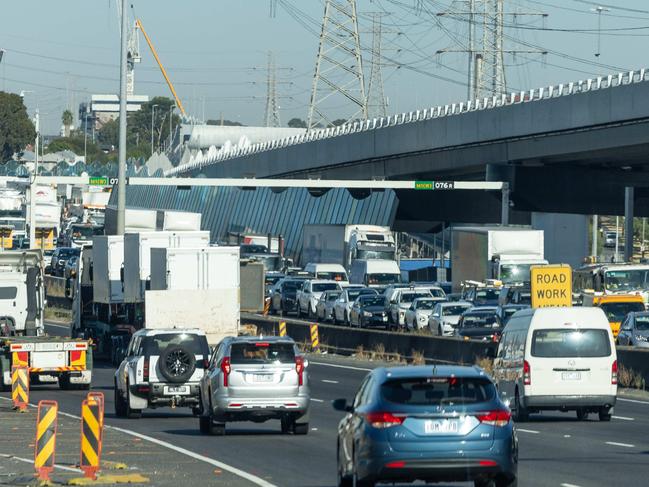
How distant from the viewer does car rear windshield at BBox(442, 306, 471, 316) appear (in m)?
50.2

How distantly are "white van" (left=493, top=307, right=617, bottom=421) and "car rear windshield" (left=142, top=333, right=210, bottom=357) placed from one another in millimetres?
5604

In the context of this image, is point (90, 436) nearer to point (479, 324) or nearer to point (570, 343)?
point (570, 343)

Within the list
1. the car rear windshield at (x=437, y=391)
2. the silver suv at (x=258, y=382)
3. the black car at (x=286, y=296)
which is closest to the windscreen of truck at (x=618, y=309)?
the silver suv at (x=258, y=382)

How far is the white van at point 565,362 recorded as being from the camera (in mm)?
26531

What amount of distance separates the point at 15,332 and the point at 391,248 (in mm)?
38781

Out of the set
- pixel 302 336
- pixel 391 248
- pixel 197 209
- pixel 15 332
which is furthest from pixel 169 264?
pixel 197 209

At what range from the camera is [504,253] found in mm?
59812

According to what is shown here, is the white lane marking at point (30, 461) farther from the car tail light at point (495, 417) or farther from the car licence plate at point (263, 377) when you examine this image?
the car tail light at point (495, 417)

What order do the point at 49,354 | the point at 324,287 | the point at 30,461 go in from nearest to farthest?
the point at 30,461 → the point at 49,354 → the point at 324,287

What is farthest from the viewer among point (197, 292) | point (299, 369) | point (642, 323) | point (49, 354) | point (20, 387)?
point (197, 292)

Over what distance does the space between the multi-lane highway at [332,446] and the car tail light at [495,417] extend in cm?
289

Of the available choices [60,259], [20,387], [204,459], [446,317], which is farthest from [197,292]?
[60,259]

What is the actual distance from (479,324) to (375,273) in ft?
85.6

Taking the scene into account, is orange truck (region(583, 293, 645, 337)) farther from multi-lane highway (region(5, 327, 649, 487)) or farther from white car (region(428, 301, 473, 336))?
multi-lane highway (region(5, 327, 649, 487))
